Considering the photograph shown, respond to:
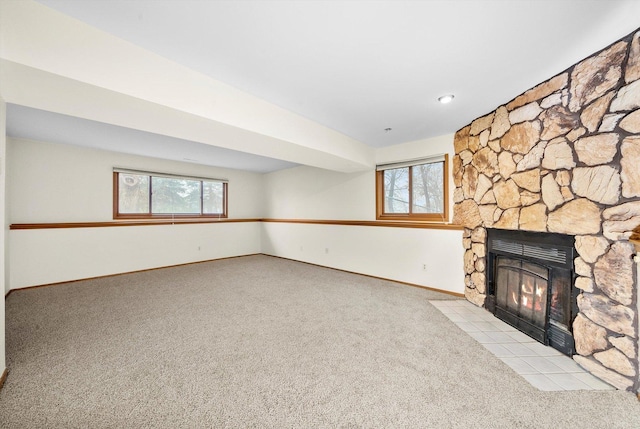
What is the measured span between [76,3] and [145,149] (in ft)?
10.4

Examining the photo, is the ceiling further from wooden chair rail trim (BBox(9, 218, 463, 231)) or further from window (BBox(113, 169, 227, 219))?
window (BBox(113, 169, 227, 219))

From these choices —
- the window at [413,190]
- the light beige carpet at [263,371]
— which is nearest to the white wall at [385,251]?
the window at [413,190]

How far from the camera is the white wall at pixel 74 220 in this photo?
3.41 meters

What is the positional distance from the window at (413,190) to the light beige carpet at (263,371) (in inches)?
53.6

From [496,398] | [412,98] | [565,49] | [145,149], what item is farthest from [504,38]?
[145,149]

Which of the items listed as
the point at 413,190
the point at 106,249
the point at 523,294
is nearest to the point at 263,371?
the point at 523,294

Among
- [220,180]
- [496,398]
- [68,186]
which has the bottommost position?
[496,398]

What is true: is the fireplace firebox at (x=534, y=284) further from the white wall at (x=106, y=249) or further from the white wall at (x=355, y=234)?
the white wall at (x=106, y=249)

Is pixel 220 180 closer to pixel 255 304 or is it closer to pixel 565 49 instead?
pixel 255 304

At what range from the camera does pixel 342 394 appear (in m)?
1.46

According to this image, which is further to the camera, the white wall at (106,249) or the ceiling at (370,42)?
the white wall at (106,249)

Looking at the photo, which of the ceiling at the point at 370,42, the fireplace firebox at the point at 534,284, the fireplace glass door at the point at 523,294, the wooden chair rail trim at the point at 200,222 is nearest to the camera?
the ceiling at the point at 370,42

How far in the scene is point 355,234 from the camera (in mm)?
4316

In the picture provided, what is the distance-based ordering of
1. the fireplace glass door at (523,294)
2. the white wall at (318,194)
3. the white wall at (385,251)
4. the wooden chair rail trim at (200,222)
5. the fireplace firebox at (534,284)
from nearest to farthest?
the fireplace firebox at (534,284)
the fireplace glass door at (523,294)
the white wall at (385,251)
the wooden chair rail trim at (200,222)
the white wall at (318,194)
